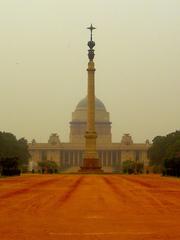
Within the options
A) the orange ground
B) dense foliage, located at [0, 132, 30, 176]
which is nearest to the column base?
dense foliage, located at [0, 132, 30, 176]

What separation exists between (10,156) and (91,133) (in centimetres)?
2890

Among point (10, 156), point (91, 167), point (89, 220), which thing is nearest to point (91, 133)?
point (91, 167)

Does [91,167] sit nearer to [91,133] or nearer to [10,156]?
[91,133]

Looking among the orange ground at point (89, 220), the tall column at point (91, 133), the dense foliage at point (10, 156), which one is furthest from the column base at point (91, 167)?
the orange ground at point (89, 220)

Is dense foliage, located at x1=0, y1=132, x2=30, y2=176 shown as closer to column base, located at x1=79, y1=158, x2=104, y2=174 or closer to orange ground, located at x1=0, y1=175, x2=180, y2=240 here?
column base, located at x1=79, y1=158, x2=104, y2=174

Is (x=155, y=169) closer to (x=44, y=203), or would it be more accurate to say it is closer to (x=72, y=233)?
(x=44, y=203)

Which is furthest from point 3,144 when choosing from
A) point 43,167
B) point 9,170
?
point 9,170

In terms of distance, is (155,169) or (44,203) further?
(155,169)

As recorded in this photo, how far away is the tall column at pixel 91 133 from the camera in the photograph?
12533 centimetres

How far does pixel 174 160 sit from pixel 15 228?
7610 cm

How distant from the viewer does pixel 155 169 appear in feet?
440

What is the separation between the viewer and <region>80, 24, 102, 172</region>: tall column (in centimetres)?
12533

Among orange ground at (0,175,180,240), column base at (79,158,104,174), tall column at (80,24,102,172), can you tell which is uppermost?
tall column at (80,24,102,172)

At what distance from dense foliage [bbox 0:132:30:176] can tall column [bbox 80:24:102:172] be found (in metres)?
12.6
